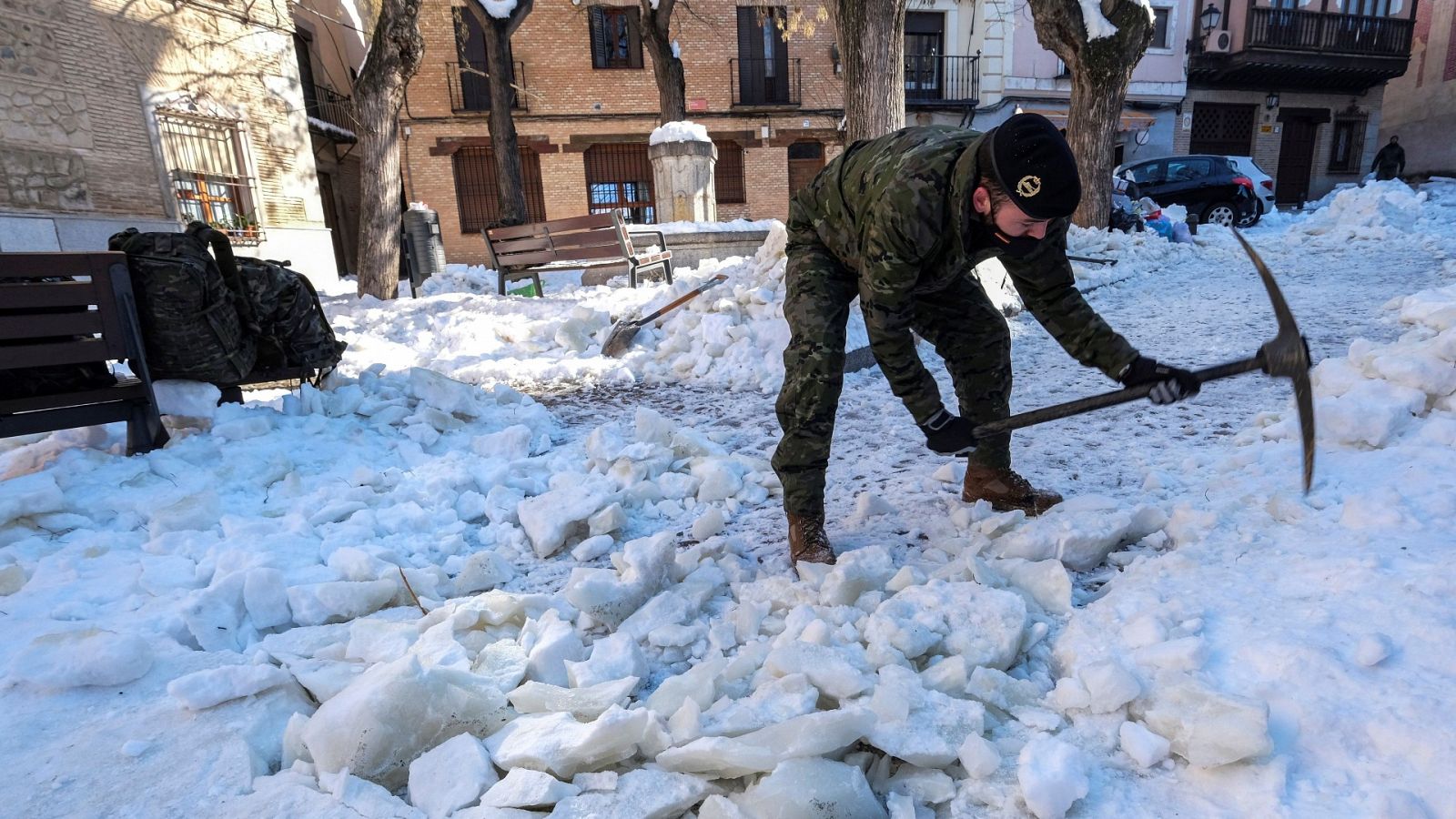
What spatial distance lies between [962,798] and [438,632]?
4.38ft

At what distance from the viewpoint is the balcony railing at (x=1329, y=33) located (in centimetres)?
1930

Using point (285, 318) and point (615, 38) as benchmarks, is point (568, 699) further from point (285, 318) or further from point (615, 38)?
point (615, 38)

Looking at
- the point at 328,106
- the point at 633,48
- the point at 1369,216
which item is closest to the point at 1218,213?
the point at 1369,216

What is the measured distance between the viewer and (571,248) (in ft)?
27.9

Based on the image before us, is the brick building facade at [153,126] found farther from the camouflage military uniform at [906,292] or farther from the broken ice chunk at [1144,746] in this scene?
the broken ice chunk at [1144,746]

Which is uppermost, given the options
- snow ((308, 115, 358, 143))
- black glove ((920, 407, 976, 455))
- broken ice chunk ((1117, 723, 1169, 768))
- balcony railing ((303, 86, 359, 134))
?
balcony railing ((303, 86, 359, 134))

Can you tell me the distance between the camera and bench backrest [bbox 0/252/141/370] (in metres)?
2.94

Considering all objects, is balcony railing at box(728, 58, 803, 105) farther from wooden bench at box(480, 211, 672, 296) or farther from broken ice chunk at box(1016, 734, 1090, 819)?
broken ice chunk at box(1016, 734, 1090, 819)

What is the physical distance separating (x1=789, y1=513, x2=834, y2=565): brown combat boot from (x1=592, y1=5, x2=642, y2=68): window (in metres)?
17.9

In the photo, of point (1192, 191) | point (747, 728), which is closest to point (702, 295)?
point (747, 728)

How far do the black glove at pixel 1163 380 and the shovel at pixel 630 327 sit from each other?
408cm

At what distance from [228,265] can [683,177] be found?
281 inches

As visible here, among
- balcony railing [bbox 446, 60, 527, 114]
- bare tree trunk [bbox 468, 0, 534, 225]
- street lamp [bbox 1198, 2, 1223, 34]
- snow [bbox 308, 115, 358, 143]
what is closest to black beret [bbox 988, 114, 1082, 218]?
bare tree trunk [bbox 468, 0, 534, 225]

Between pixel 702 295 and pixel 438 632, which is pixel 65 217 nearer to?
pixel 702 295
